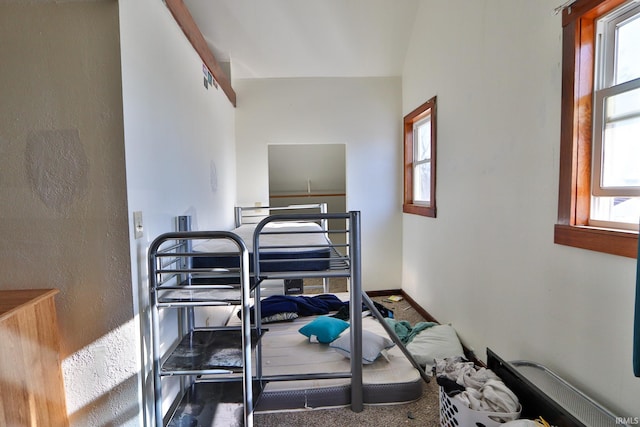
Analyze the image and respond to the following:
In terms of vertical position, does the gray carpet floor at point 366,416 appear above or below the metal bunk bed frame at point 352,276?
below

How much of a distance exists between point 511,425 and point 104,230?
1.72m

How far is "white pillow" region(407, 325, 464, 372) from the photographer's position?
2209mm

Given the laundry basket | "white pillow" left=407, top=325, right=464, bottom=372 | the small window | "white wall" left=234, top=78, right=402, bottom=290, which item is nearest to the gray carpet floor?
the laundry basket

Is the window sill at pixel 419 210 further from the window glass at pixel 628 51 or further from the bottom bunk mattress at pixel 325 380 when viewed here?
the window glass at pixel 628 51

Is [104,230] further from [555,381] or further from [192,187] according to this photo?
[555,381]

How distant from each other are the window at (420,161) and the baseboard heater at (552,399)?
5.10 ft

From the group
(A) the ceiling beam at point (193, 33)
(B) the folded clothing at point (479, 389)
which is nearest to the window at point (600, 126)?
(B) the folded clothing at point (479, 389)

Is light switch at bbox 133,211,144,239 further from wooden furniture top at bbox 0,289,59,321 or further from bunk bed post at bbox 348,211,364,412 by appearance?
bunk bed post at bbox 348,211,364,412

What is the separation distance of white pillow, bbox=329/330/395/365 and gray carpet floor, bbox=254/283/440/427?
0.86 ft

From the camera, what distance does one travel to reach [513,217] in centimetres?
182

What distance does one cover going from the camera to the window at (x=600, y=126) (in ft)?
4.11

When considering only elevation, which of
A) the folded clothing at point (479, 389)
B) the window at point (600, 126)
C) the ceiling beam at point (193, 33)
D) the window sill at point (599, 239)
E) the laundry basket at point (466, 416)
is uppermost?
the ceiling beam at point (193, 33)

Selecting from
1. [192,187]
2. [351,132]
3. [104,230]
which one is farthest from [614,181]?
[351,132]

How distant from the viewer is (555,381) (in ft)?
4.82
